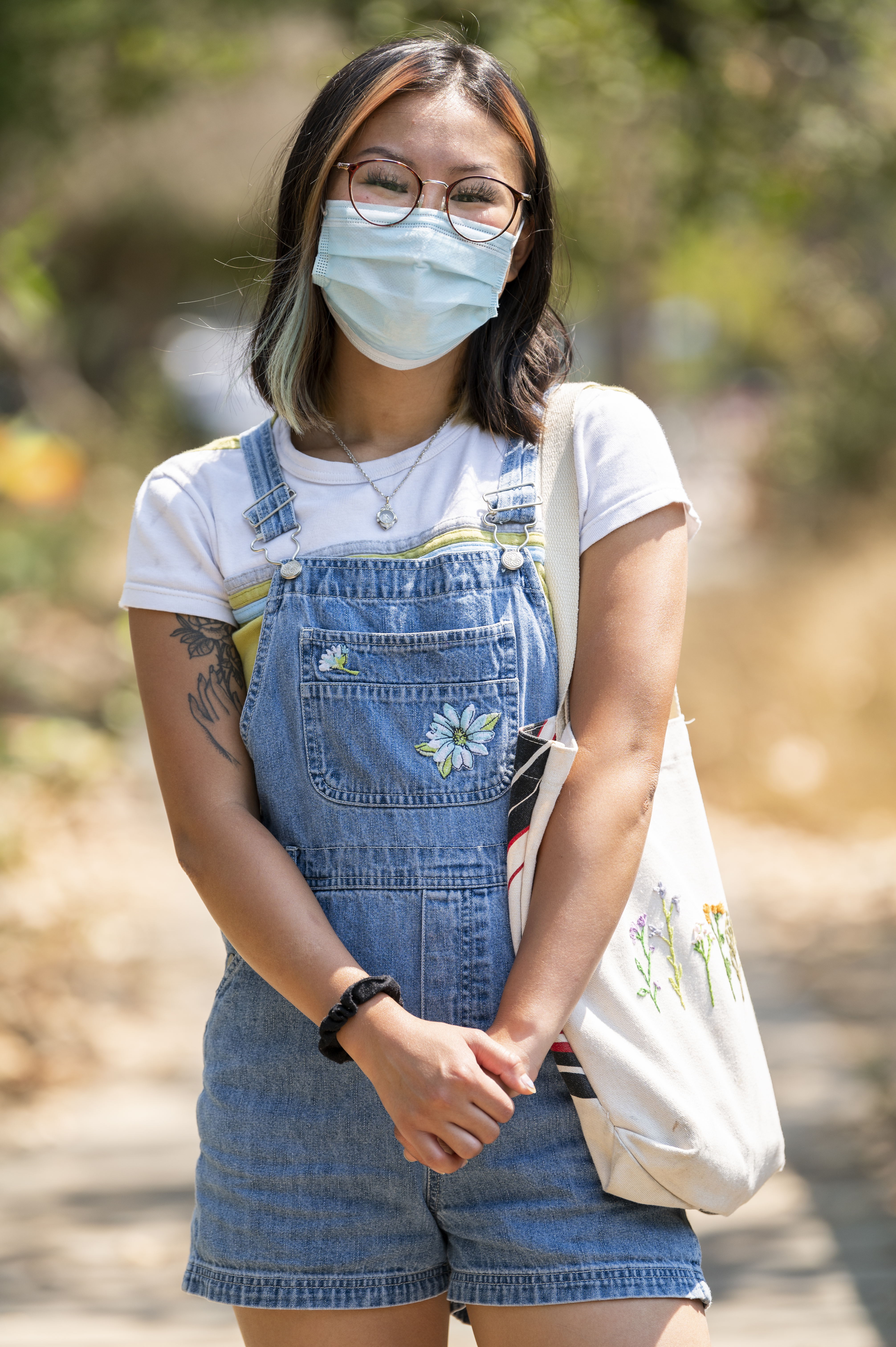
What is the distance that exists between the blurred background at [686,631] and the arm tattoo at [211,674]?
46 centimetres

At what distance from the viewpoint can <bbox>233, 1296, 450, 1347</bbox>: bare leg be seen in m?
1.48

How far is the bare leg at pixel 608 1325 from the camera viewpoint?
4.58 ft

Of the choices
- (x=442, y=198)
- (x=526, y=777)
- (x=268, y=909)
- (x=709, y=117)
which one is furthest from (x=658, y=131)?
(x=268, y=909)

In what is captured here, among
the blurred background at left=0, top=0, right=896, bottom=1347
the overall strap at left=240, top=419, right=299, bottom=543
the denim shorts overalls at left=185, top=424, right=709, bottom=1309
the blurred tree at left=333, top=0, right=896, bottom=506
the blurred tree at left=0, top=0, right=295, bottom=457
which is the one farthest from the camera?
the blurred tree at left=0, top=0, right=295, bottom=457

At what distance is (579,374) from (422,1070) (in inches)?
39.4

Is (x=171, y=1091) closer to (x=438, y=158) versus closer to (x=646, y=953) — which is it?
(x=646, y=953)

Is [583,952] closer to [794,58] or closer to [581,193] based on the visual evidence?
[794,58]

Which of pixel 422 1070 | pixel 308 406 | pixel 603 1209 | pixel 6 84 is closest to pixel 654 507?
pixel 308 406

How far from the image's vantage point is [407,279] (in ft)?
5.29

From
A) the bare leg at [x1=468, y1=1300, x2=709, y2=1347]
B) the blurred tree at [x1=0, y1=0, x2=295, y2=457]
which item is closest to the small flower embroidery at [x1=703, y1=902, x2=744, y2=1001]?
the bare leg at [x1=468, y1=1300, x2=709, y2=1347]

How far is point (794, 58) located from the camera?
16.6 ft

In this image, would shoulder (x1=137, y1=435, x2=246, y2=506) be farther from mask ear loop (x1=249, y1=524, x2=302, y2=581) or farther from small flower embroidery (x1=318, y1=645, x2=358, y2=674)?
small flower embroidery (x1=318, y1=645, x2=358, y2=674)

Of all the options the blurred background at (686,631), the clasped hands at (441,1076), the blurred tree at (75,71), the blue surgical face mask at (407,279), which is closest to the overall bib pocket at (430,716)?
the clasped hands at (441,1076)

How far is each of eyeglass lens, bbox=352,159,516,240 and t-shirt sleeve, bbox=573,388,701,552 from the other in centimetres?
24
